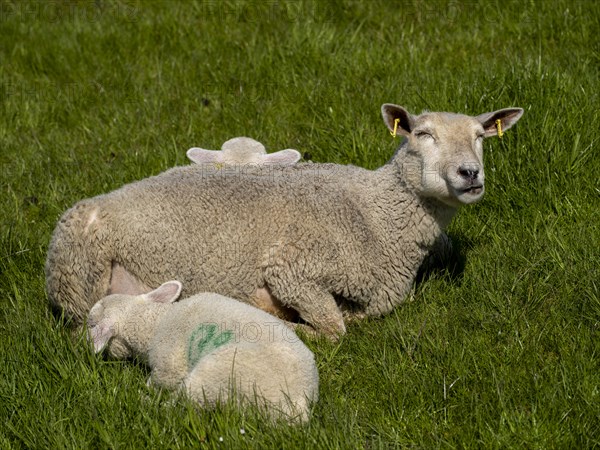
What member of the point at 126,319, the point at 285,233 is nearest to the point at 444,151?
the point at 285,233

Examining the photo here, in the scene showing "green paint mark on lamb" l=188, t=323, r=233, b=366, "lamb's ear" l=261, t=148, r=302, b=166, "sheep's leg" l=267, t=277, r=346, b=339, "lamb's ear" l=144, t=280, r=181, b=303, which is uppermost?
"lamb's ear" l=261, t=148, r=302, b=166

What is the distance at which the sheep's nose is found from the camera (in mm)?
4840

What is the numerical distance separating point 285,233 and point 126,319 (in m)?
1.04

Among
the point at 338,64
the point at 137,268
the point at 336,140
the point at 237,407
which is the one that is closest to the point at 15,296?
the point at 137,268

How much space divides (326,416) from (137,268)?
157 cm

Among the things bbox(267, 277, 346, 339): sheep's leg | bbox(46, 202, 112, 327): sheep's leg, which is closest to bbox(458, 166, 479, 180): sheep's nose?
bbox(267, 277, 346, 339): sheep's leg

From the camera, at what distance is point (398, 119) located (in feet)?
17.2

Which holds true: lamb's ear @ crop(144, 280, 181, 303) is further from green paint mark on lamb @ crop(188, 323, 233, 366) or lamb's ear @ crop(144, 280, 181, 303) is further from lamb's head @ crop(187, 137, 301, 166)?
lamb's head @ crop(187, 137, 301, 166)

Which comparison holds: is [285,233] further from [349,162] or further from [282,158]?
[349,162]

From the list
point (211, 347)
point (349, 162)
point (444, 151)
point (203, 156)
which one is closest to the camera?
point (211, 347)

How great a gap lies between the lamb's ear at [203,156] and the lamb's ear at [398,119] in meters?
1.25

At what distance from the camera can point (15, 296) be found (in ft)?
18.0

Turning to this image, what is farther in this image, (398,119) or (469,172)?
(398,119)

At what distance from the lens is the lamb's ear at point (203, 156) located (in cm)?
594
